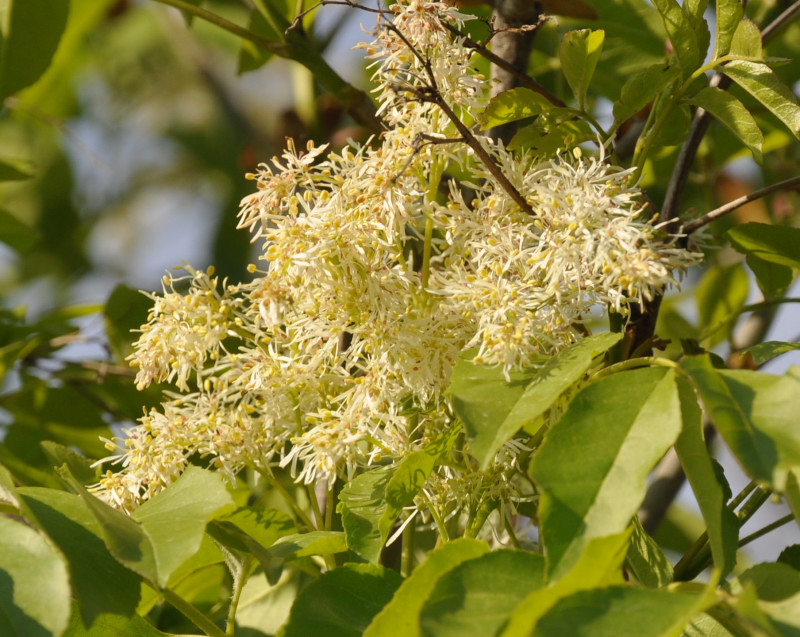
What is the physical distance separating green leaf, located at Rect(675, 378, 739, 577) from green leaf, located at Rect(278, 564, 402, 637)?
25cm

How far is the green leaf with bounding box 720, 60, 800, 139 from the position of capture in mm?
802

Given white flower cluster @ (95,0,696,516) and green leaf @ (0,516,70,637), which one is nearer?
green leaf @ (0,516,70,637)

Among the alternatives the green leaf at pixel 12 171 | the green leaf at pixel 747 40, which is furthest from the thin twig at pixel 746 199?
the green leaf at pixel 12 171

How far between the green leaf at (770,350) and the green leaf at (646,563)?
0.18 metres

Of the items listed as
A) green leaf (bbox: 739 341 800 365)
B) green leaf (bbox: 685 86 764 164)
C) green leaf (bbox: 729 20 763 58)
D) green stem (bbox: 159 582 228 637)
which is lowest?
green stem (bbox: 159 582 228 637)

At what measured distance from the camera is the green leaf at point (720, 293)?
64.9 inches

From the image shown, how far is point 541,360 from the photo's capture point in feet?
2.40

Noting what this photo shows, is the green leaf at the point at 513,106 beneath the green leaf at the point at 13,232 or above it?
above

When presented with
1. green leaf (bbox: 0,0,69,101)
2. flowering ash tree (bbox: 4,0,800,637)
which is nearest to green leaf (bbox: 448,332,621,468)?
flowering ash tree (bbox: 4,0,800,637)

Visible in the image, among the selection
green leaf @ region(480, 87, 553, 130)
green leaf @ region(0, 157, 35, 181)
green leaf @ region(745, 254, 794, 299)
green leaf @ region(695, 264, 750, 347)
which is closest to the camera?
green leaf @ region(480, 87, 553, 130)

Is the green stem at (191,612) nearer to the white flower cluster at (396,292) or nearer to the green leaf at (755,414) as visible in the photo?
the white flower cluster at (396,292)

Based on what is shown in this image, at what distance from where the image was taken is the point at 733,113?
82 centimetres

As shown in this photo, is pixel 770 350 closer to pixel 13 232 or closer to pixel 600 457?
pixel 600 457

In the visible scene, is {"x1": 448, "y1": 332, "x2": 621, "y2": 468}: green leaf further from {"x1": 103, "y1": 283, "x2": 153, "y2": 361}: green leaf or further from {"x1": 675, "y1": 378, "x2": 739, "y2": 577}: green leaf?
{"x1": 103, "y1": 283, "x2": 153, "y2": 361}: green leaf
